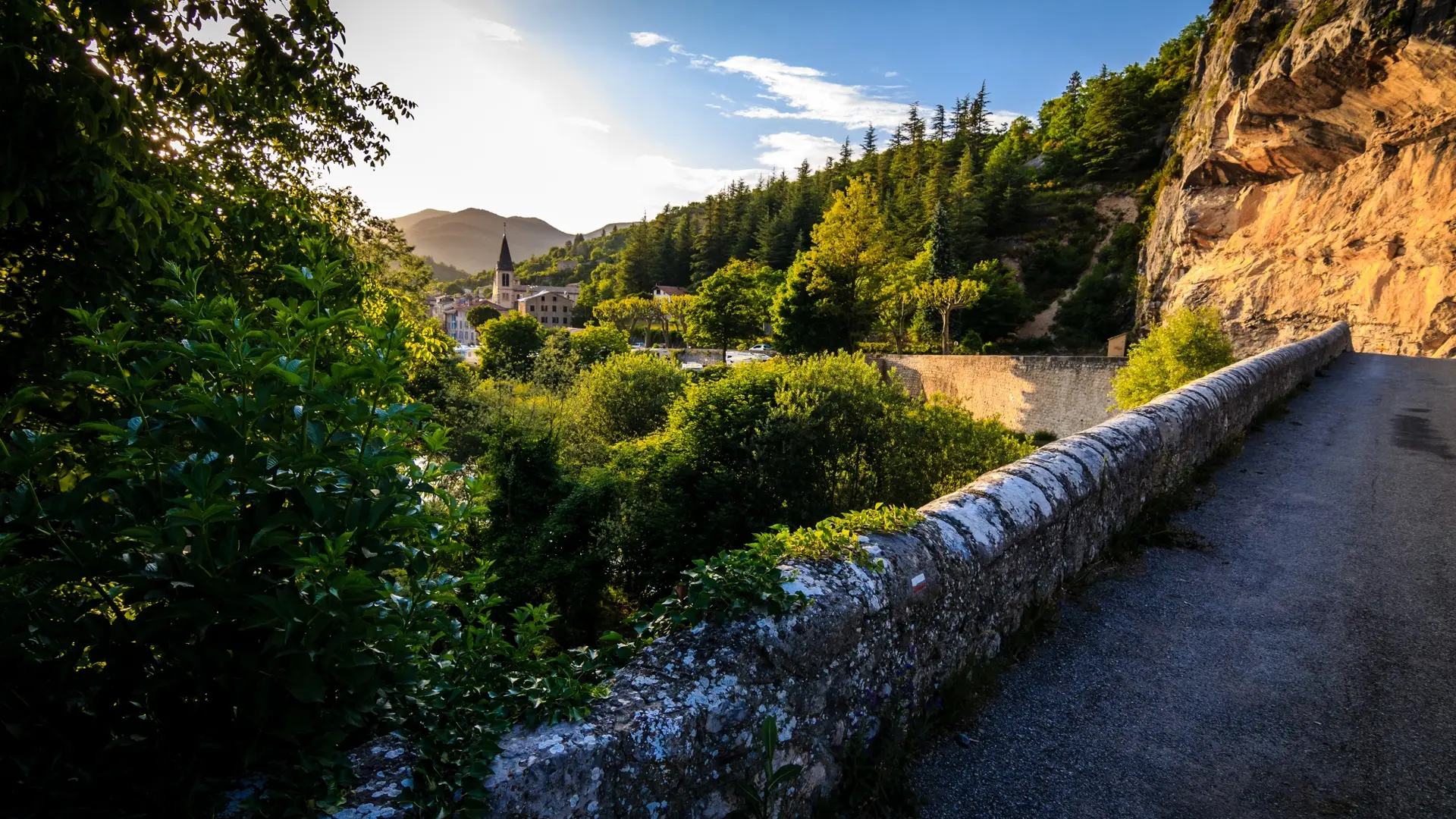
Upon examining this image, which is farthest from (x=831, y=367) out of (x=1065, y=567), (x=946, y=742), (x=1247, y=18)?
(x=1247, y=18)

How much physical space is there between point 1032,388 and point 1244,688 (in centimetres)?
2567

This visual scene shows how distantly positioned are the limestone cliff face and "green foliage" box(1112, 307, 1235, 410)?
10.8 meters

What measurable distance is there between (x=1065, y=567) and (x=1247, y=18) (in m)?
37.0

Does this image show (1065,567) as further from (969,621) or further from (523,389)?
(523,389)

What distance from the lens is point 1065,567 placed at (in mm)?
4258

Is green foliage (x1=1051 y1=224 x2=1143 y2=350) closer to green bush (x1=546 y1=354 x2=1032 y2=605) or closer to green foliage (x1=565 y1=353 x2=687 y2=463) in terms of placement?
green bush (x1=546 y1=354 x2=1032 y2=605)

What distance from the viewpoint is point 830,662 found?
2.61m

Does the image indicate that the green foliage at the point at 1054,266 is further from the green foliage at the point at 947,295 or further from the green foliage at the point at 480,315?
the green foliage at the point at 480,315

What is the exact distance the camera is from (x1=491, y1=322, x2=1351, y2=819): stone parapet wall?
6.24ft

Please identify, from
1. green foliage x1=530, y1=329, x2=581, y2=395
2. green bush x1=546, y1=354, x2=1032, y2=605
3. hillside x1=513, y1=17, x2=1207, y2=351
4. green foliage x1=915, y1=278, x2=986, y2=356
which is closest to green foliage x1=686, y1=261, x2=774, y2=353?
hillside x1=513, y1=17, x2=1207, y2=351

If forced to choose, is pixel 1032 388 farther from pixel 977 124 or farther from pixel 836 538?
pixel 977 124

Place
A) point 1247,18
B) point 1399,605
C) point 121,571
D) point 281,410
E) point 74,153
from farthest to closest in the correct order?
point 1247,18
point 1399,605
point 74,153
point 281,410
point 121,571

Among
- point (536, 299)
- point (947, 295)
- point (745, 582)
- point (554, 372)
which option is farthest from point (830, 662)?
point (536, 299)

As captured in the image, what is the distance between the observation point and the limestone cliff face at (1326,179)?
21.0 m
